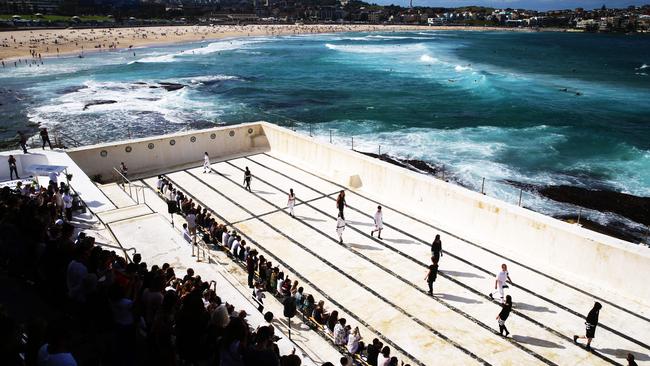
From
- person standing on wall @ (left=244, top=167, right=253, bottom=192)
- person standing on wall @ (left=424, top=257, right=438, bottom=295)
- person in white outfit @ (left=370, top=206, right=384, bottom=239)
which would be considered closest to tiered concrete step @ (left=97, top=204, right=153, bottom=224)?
person standing on wall @ (left=244, top=167, right=253, bottom=192)

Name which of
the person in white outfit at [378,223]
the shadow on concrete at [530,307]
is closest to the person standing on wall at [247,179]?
the person in white outfit at [378,223]

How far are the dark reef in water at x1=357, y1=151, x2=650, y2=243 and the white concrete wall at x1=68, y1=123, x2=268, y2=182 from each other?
31.9 ft

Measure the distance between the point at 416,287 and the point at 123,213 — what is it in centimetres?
848

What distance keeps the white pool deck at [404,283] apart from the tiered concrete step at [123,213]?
3 centimetres

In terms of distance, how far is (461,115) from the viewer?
41.8 m

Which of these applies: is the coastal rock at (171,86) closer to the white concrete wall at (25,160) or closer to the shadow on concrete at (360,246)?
the white concrete wall at (25,160)

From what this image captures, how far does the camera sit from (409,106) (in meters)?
45.2

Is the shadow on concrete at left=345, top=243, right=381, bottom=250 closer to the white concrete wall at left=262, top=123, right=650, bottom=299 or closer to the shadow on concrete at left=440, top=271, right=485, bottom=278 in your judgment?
the shadow on concrete at left=440, top=271, right=485, bottom=278

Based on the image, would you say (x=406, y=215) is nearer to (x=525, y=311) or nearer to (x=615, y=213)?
(x=525, y=311)

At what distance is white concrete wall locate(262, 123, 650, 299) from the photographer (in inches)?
440

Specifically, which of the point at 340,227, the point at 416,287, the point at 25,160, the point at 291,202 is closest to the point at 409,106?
the point at 291,202

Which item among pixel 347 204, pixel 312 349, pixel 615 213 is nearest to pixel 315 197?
pixel 347 204

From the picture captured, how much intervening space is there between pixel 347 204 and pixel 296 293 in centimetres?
A: 633

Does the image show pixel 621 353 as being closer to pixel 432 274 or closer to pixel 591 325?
pixel 591 325
